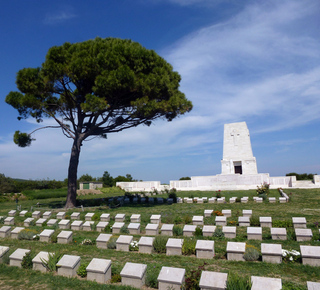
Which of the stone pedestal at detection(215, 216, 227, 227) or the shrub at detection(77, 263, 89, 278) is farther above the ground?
the stone pedestal at detection(215, 216, 227, 227)

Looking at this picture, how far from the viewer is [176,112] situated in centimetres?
2042

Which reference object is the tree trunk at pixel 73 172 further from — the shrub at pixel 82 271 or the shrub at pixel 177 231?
the shrub at pixel 82 271

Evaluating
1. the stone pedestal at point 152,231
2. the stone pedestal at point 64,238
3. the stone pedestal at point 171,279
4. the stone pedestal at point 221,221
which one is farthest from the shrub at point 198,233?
the stone pedestal at point 64,238

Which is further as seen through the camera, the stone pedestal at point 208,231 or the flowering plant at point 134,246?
the stone pedestal at point 208,231

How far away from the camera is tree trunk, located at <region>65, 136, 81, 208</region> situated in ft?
61.5

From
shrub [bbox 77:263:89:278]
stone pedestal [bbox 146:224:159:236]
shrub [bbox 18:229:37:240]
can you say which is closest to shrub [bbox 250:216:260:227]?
stone pedestal [bbox 146:224:159:236]

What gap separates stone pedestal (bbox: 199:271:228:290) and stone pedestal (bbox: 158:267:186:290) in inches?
18.1

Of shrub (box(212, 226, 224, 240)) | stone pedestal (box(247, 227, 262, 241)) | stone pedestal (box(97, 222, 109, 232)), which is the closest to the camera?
stone pedestal (box(247, 227, 262, 241))

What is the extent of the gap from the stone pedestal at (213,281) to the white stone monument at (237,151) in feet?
95.9

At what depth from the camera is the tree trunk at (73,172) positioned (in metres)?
18.8

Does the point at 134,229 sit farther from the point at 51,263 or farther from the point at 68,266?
the point at 68,266

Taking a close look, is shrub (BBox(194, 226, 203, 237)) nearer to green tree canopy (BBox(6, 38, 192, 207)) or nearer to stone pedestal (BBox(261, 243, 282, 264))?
stone pedestal (BBox(261, 243, 282, 264))

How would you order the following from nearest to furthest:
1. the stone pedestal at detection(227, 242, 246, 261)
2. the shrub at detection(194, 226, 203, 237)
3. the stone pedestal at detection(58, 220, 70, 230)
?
the stone pedestal at detection(227, 242, 246, 261)
the shrub at detection(194, 226, 203, 237)
the stone pedestal at detection(58, 220, 70, 230)

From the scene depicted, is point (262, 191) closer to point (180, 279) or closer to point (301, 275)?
point (301, 275)
